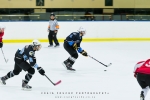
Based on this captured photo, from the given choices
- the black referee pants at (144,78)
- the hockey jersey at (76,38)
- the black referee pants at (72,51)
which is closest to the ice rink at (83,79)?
the black referee pants at (72,51)

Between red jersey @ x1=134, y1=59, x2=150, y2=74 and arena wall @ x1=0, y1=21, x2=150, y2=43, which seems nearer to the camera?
red jersey @ x1=134, y1=59, x2=150, y2=74

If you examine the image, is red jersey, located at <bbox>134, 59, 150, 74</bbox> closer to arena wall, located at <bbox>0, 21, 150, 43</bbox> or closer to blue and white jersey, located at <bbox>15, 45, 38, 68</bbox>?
blue and white jersey, located at <bbox>15, 45, 38, 68</bbox>

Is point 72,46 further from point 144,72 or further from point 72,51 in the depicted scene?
point 144,72

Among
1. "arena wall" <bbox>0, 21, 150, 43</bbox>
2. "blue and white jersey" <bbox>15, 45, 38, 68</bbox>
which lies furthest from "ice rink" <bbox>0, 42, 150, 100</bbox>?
"arena wall" <bbox>0, 21, 150, 43</bbox>

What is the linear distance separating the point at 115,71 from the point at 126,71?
Result: 21cm

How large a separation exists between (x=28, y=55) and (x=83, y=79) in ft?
4.84

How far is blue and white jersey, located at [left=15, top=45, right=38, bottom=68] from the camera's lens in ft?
17.1

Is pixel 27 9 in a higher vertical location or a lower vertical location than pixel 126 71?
higher

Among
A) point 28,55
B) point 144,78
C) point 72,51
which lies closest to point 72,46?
point 72,51

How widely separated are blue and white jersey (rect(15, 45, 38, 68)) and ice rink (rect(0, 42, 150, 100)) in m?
0.44

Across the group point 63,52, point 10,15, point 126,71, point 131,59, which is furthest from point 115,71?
point 10,15

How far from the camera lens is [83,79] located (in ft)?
21.2

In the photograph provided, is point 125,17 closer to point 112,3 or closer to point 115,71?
point 112,3

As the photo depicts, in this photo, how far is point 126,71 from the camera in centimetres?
723
